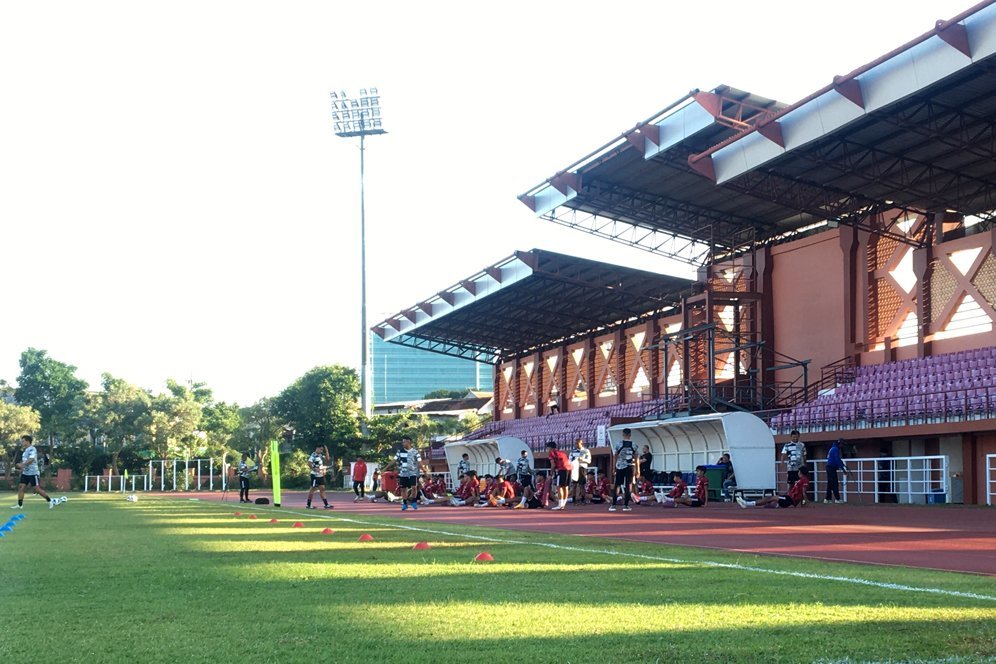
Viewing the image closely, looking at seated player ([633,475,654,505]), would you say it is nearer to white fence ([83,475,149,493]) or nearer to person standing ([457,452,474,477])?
person standing ([457,452,474,477])

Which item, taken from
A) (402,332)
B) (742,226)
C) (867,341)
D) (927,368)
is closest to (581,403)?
(402,332)

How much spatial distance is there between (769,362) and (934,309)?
891cm

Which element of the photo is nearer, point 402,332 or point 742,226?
point 742,226

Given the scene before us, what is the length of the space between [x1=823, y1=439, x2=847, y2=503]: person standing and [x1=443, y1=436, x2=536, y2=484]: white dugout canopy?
1628 centimetres

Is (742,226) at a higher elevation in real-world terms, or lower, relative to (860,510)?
higher

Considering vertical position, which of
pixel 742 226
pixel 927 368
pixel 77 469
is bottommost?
pixel 77 469

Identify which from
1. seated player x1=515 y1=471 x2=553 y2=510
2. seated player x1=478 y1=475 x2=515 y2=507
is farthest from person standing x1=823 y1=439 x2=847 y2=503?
seated player x1=478 y1=475 x2=515 y2=507

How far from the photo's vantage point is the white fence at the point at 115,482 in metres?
67.8

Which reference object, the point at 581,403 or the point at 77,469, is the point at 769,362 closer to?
the point at 581,403

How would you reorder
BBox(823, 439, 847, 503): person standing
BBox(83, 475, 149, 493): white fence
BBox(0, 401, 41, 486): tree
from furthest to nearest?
BBox(0, 401, 41, 486): tree
BBox(83, 475, 149, 493): white fence
BBox(823, 439, 847, 503): person standing

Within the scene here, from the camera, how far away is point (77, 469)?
3054 inches

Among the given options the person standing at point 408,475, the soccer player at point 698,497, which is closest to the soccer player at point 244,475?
the person standing at point 408,475

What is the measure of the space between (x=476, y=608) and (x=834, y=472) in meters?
25.4

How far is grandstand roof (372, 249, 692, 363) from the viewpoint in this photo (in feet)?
173
